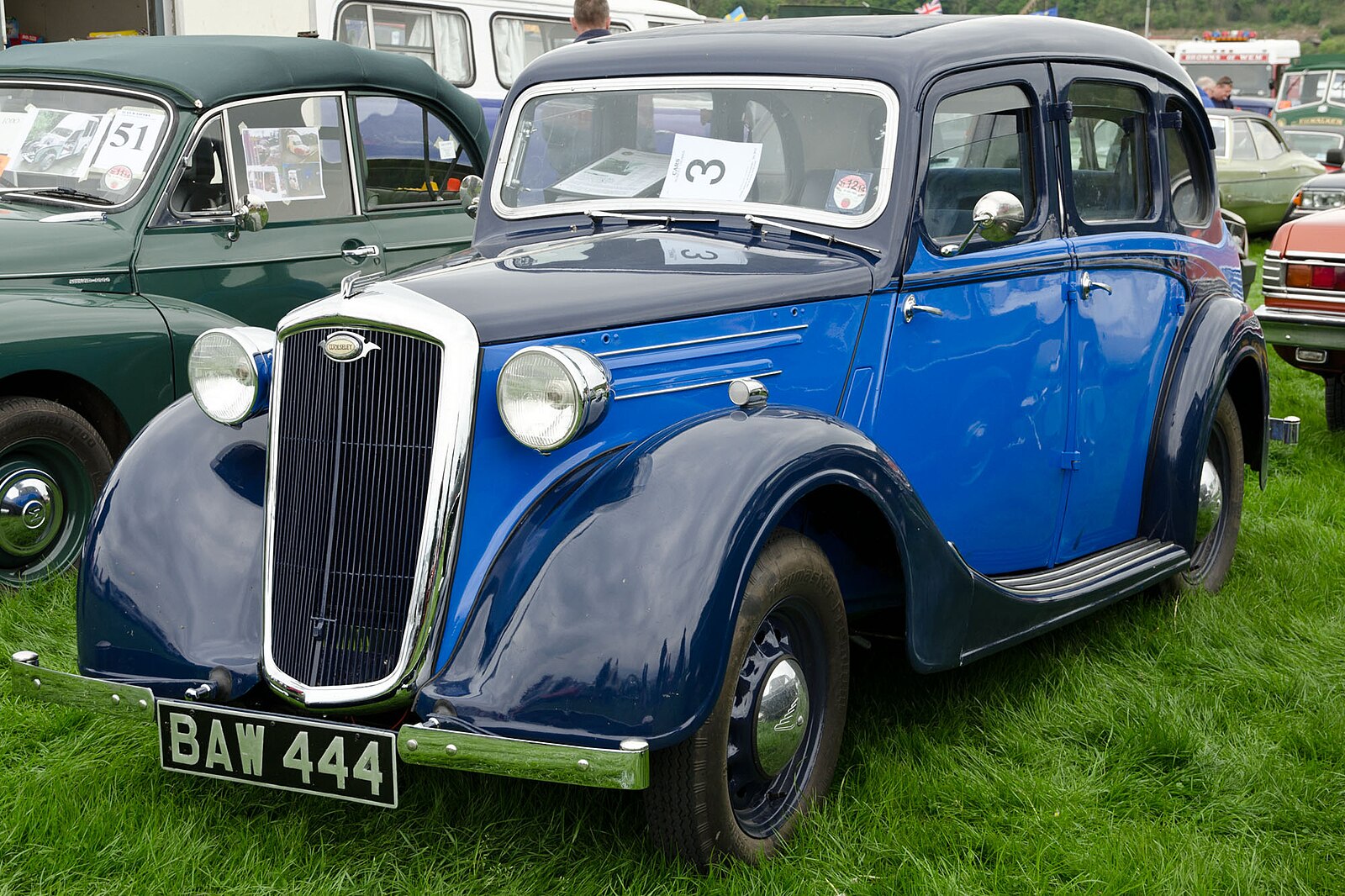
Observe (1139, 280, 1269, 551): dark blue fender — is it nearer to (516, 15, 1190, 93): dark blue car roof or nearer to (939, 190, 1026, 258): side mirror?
(516, 15, 1190, 93): dark blue car roof

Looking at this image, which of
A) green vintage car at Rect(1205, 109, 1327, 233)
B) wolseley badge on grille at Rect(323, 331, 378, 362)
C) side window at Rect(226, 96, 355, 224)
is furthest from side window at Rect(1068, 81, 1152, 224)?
green vintage car at Rect(1205, 109, 1327, 233)

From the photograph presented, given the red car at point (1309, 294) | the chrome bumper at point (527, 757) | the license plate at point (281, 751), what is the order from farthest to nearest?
the red car at point (1309, 294) → the license plate at point (281, 751) → the chrome bumper at point (527, 757)

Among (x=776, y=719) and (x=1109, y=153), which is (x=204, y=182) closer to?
(x=1109, y=153)

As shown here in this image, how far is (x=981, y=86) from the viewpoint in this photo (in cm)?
391

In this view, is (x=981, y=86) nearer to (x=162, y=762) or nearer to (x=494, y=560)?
(x=494, y=560)

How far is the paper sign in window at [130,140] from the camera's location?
5.48m

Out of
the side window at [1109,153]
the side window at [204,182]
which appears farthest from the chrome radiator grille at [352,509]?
the side window at [204,182]

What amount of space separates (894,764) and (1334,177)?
1162cm

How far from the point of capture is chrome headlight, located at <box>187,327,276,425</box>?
10.5ft

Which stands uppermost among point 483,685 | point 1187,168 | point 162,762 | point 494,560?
point 1187,168

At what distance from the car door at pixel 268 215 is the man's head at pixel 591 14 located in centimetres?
203

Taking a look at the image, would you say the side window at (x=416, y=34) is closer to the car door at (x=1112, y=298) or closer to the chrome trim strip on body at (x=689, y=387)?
the car door at (x=1112, y=298)

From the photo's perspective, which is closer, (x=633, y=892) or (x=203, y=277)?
(x=633, y=892)

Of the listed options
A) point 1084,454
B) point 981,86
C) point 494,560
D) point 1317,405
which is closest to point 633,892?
point 494,560
